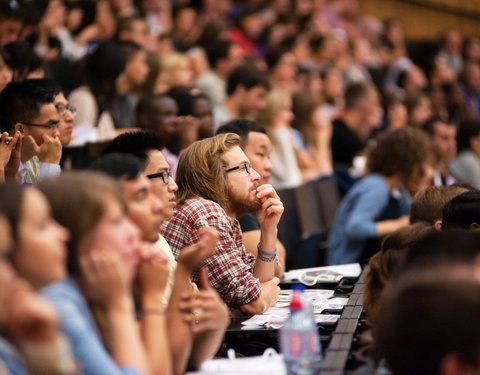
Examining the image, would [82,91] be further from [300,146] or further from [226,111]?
[300,146]

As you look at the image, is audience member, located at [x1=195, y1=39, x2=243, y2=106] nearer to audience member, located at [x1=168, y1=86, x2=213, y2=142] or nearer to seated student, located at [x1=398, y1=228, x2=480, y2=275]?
audience member, located at [x1=168, y1=86, x2=213, y2=142]

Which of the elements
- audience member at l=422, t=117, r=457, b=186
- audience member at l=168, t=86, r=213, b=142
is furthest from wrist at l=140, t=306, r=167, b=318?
audience member at l=422, t=117, r=457, b=186

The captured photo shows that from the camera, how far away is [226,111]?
662 centimetres

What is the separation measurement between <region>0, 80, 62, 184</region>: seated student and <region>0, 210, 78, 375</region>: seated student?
6.29ft

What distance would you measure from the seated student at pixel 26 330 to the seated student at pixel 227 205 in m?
1.51

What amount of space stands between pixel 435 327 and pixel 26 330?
2.85ft

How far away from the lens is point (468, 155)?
7000 millimetres

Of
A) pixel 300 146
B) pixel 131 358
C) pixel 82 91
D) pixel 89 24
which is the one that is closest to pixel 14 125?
pixel 82 91

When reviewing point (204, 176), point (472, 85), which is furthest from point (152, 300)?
point (472, 85)

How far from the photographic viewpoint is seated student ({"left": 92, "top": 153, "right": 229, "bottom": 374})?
252 centimetres

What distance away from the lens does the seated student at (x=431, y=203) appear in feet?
12.4

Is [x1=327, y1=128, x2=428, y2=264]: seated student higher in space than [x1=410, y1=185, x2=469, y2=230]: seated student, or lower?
lower

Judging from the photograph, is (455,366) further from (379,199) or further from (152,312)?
(379,199)

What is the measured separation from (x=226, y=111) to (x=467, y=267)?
14.5 feet
